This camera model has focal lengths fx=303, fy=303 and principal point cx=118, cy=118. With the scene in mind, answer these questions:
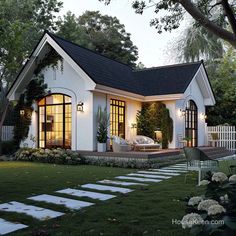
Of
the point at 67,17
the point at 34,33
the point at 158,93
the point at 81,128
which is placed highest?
the point at 67,17

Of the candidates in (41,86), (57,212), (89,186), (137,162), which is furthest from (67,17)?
(57,212)

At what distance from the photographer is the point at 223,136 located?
19.9 m

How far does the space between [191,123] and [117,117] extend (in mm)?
5674

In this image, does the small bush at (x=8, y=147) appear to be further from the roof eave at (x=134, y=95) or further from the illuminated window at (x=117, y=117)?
the roof eave at (x=134, y=95)

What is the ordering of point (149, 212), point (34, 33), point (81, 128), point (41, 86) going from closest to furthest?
point (149, 212) < point (81, 128) < point (41, 86) < point (34, 33)

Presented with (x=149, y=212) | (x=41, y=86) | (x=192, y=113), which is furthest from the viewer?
(x=192, y=113)

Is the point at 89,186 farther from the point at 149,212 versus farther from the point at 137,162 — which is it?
the point at 137,162

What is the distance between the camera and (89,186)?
7559 millimetres

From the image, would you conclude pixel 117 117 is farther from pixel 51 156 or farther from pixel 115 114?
pixel 51 156

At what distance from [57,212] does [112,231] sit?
1.40m

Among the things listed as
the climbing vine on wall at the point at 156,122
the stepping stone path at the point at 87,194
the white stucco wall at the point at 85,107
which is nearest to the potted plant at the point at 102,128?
the white stucco wall at the point at 85,107

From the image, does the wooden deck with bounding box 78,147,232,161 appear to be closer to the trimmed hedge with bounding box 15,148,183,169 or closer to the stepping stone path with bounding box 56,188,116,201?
the trimmed hedge with bounding box 15,148,183,169

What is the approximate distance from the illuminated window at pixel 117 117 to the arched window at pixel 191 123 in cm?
444

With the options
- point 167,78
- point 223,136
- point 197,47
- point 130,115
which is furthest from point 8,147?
point 197,47
